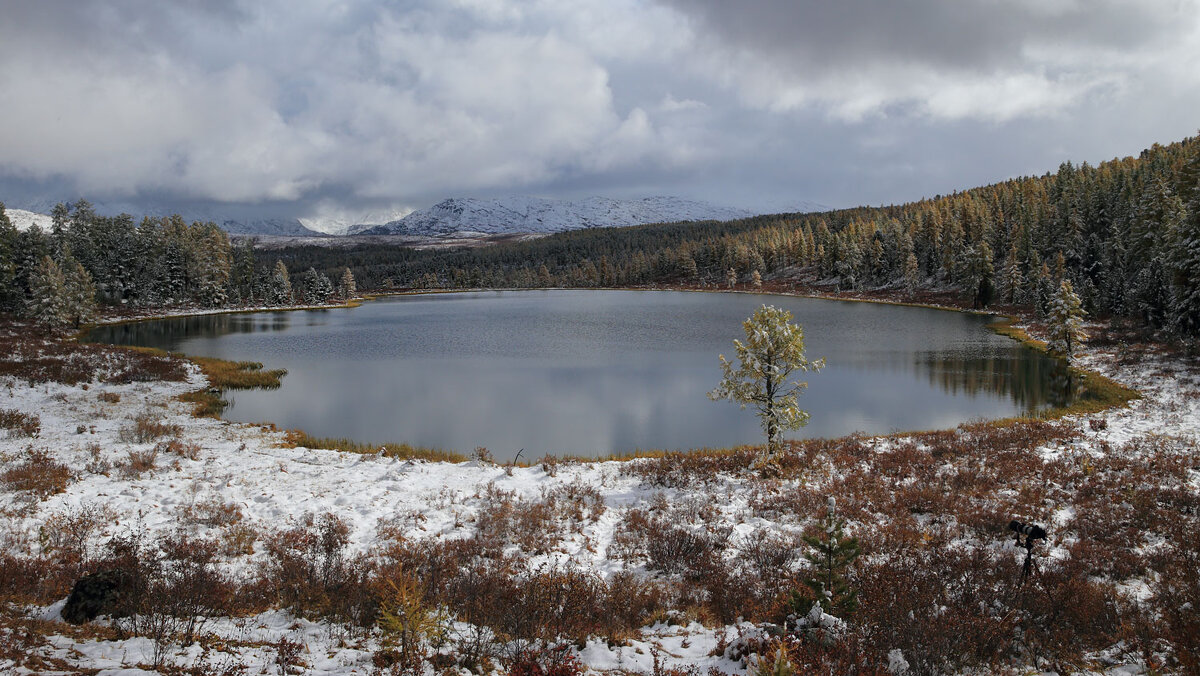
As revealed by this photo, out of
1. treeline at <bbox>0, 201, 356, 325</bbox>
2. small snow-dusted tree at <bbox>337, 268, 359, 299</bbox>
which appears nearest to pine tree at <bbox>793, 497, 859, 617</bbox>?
treeline at <bbox>0, 201, 356, 325</bbox>

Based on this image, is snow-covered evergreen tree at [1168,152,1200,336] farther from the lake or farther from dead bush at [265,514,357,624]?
dead bush at [265,514,357,624]

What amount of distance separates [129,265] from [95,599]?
362 feet

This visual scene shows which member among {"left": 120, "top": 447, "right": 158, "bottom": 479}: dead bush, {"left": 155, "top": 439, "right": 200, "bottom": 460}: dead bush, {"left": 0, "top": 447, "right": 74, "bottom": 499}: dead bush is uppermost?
{"left": 0, "top": 447, "right": 74, "bottom": 499}: dead bush

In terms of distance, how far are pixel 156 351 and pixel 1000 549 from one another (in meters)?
57.3

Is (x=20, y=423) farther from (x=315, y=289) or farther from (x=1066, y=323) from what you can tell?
(x=315, y=289)

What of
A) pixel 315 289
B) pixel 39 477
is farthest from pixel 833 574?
pixel 315 289

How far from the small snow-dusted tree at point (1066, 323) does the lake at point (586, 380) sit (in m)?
1.83

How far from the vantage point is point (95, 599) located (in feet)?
25.9

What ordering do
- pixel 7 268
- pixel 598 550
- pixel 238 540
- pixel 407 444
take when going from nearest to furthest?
pixel 238 540 → pixel 598 550 → pixel 407 444 → pixel 7 268

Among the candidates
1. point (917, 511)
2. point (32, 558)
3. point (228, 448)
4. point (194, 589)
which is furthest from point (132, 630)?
point (917, 511)

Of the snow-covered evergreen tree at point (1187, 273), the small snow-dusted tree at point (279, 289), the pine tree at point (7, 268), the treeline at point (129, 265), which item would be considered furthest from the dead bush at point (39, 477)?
the small snow-dusted tree at point (279, 289)

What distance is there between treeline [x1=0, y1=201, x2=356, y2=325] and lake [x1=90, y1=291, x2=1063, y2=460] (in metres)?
10.6

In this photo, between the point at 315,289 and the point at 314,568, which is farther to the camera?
the point at 315,289

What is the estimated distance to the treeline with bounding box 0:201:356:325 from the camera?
66.6 metres
